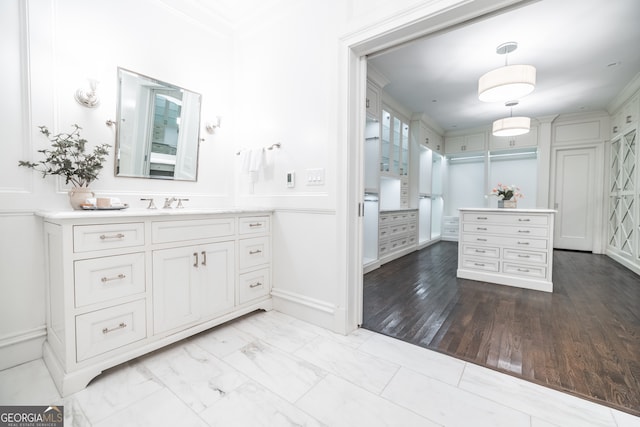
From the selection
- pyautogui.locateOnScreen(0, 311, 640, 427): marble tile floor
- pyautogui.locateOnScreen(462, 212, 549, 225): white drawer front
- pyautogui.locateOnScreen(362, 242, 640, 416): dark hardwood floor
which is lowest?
pyautogui.locateOnScreen(0, 311, 640, 427): marble tile floor

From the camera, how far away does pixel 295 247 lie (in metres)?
2.42

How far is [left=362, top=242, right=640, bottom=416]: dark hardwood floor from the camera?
1624 mm

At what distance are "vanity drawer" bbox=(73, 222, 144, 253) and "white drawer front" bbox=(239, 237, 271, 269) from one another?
78 centimetres

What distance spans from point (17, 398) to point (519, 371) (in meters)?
2.77

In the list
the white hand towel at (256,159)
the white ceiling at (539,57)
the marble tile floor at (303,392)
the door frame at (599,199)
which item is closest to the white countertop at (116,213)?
the white hand towel at (256,159)

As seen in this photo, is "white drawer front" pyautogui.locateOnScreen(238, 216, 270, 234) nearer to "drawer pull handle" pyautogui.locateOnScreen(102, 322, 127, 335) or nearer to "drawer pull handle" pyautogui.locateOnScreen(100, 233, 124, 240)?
"drawer pull handle" pyautogui.locateOnScreen(100, 233, 124, 240)

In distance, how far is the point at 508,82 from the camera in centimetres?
273

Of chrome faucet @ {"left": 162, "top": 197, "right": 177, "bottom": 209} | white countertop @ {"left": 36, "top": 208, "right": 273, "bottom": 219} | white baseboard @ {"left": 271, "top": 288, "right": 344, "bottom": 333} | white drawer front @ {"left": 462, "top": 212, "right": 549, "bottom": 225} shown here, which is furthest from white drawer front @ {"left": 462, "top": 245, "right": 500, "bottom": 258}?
chrome faucet @ {"left": 162, "top": 197, "right": 177, "bottom": 209}

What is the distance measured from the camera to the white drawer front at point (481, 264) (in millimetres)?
3490

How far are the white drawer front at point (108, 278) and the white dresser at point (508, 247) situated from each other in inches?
143

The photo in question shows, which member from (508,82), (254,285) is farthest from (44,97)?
(508,82)

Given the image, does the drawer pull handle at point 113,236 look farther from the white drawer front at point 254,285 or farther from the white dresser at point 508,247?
the white dresser at point 508,247

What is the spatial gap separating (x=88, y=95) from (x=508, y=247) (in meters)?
4.38

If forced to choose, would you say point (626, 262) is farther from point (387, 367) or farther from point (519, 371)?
point (387, 367)
